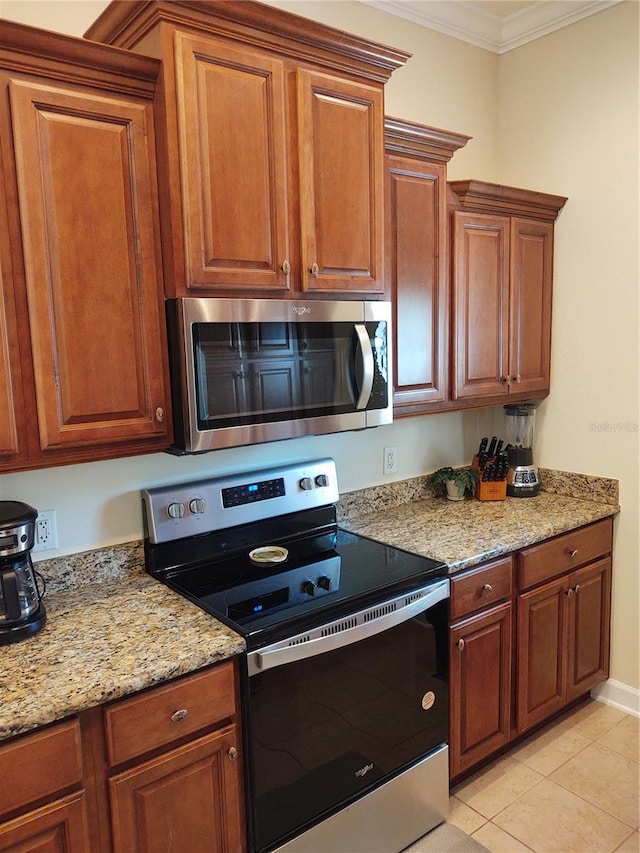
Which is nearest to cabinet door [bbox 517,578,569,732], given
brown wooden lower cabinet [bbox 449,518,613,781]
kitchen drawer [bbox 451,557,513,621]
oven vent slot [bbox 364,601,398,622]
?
brown wooden lower cabinet [bbox 449,518,613,781]

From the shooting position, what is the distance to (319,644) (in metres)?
1.71

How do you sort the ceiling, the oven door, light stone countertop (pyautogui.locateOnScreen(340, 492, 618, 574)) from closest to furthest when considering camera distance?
the oven door < light stone countertop (pyautogui.locateOnScreen(340, 492, 618, 574)) < the ceiling

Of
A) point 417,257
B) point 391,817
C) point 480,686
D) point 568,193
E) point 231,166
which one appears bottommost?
point 391,817

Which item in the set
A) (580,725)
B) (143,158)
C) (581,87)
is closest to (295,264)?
(143,158)

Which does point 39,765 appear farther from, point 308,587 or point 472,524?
point 472,524

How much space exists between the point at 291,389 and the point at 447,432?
4.18 ft

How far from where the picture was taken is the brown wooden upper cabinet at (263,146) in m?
1.66

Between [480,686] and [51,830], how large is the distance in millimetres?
1467

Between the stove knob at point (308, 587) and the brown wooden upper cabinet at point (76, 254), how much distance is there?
0.64m

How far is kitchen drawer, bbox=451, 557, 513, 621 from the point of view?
2.15 m

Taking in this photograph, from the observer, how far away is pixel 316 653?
1711 mm

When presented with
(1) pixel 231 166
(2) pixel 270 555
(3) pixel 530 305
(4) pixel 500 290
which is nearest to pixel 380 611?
(2) pixel 270 555

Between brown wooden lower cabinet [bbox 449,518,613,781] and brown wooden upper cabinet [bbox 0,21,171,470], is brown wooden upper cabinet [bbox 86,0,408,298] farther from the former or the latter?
brown wooden lower cabinet [bbox 449,518,613,781]

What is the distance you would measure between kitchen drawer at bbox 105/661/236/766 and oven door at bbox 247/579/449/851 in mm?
78
